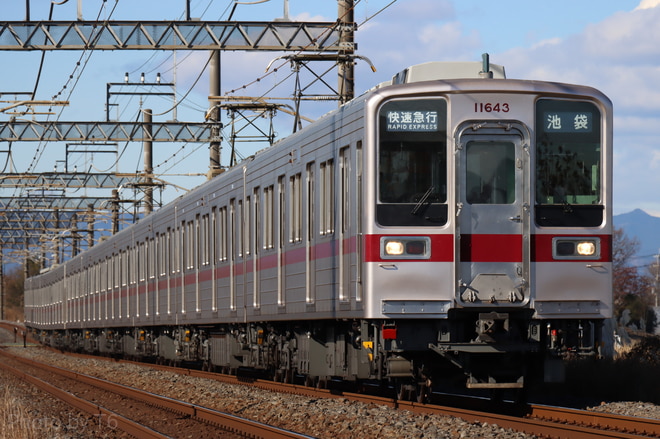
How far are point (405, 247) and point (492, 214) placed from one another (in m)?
0.98

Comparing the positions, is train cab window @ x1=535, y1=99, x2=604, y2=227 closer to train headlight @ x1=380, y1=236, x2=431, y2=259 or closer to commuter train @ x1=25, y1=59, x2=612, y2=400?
commuter train @ x1=25, y1=59, x2=612, y2=400

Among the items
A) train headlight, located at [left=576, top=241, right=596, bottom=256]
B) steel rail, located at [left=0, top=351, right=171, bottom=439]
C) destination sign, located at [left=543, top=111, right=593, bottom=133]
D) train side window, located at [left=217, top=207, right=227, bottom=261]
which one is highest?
destination sign, located at [left=543, top=111, right=593, bottom=133]

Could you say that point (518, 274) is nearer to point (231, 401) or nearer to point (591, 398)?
point (591, 398)

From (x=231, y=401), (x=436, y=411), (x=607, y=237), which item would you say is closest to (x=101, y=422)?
(x=231, y=401)

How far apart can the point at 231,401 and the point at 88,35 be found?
10.7m

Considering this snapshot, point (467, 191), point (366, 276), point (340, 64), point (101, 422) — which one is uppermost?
point (340, 64)

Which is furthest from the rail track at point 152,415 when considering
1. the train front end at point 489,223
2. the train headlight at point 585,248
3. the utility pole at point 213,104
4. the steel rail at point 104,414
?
the utility pole at point 213,104

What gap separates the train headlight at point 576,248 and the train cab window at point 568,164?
0.16 metres

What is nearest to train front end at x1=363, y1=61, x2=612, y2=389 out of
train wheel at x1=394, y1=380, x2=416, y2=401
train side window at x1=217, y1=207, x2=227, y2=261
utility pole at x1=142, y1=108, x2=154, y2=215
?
train wheel at x1=394, y1=380, x2=416, y2=401

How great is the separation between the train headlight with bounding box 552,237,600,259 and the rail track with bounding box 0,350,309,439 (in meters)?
3.41

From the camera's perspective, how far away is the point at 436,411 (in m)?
12.7

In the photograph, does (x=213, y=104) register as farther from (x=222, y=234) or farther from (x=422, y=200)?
(x=422, y=200)

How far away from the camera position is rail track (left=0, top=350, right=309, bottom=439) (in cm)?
1253

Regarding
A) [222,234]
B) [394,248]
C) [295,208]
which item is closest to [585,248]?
[394,248]
